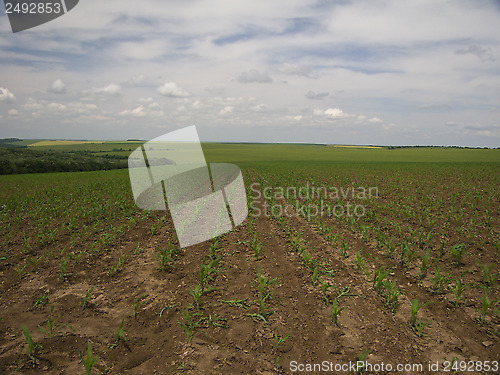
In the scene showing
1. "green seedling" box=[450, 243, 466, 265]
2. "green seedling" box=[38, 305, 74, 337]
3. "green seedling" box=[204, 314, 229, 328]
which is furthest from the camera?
Result: "green seedling" box=[450, 243, 466, 265]

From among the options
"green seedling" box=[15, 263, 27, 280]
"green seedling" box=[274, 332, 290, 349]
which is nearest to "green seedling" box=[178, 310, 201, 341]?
"green seedling" box=[274, 332, 290, 349]

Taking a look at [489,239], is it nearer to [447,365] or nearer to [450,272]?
[450,272]

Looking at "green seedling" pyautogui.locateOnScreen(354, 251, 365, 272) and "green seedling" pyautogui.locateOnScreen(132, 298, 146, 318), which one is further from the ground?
"green seedling" pyautogui.locateOnScreen(354, 251, 365, 272)

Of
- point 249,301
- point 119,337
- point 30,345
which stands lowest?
point 119,337

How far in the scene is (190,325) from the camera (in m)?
4.14

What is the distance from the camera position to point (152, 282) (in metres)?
5.92

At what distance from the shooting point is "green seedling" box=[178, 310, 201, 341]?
4090 millimetres

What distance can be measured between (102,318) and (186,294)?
4.91ft

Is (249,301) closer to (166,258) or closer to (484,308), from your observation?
(166,258)

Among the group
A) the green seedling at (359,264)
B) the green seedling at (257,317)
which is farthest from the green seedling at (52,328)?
the green seedling at (359,264)

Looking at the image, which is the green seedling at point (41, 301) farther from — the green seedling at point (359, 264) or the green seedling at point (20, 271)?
the green seedling at point (359, 264)

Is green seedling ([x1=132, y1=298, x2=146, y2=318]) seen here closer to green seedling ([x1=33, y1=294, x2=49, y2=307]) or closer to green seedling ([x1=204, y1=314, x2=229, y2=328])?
green seedling ([x1=204, y1=314, x2=229, y2=328])

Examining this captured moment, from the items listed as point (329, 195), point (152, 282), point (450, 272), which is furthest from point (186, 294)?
point (329, 195)

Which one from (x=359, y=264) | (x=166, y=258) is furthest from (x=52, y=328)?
(x=359, y=264)
